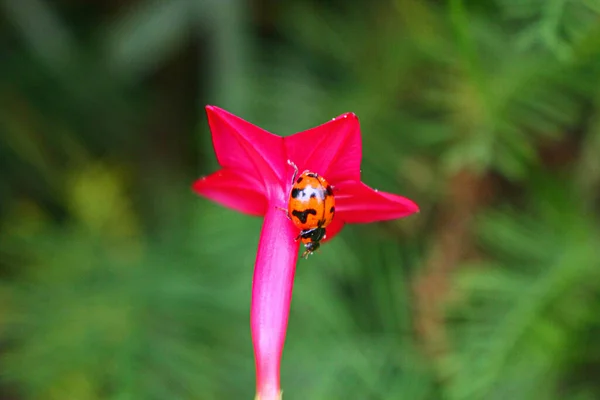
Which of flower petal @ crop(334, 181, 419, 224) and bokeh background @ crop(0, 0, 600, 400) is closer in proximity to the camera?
flower petal @ crop(334, 181, 419, 224)

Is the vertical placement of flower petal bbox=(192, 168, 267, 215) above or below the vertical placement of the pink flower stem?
above

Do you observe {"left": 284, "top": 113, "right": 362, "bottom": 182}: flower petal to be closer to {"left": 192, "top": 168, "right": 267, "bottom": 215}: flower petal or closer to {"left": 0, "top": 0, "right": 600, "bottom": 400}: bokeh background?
{"left": 192, "top": 168, "right": 267, "bottom": 215}: flower petal

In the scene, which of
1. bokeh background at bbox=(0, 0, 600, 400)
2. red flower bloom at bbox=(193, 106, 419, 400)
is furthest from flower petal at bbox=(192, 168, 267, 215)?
bokeh background at bbox=(0, 0, 600, 400)

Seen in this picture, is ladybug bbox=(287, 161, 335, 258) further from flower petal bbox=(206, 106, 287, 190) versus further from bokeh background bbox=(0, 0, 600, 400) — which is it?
bokeh background bbox=(0, 0, 600, 400)

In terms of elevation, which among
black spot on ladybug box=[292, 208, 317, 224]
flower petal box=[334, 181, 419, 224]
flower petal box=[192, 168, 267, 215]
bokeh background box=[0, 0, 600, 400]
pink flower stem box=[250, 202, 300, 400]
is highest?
bokeh background box=[0, 0, 600, 400]

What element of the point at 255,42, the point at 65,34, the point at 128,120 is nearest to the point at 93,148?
the point at 128,120
